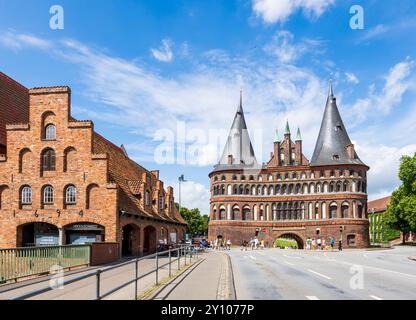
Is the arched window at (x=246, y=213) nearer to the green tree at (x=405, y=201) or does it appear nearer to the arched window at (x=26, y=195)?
the green tree at (x=405, y=201)

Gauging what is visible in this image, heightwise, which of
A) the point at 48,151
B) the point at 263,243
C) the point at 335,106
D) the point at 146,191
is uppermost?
the point at 335,106

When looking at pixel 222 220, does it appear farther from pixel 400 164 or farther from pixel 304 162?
pixel 400 164

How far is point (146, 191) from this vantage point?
33.6 metres

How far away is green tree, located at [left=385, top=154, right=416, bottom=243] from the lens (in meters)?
62.4

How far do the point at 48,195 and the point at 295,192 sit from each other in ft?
170

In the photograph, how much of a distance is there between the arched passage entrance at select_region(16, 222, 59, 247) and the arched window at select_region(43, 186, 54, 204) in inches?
58.6

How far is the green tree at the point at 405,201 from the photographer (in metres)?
62.4

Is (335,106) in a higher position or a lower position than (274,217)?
higher

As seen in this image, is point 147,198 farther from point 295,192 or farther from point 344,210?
point 295,192

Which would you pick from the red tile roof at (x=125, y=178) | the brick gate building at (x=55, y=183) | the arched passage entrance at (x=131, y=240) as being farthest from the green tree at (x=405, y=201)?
the brick gate building at (x=55, y=183)

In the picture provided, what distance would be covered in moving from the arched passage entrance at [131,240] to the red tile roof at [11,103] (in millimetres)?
10237
